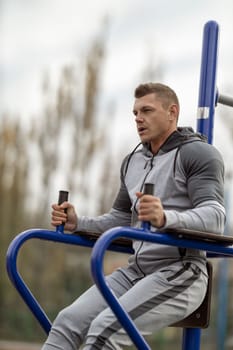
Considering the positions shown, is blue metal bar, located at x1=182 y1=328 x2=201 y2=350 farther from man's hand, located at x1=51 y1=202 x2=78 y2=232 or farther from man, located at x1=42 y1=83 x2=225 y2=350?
man's hand, located at x1=51 y1=202 x2=78 y2=232

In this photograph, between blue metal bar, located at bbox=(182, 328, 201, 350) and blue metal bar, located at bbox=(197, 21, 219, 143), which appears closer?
blue metal bar, located at bbox=(182, 328, 201, 350)

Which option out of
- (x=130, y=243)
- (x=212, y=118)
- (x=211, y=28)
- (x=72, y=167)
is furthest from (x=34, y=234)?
(x=72, y=167)

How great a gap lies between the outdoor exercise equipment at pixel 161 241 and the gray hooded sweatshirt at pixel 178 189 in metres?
0.05

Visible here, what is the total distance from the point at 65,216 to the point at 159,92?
58 cm

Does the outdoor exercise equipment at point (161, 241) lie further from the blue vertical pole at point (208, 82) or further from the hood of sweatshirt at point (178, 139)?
the hood of sweatshirt at point (178, 139)

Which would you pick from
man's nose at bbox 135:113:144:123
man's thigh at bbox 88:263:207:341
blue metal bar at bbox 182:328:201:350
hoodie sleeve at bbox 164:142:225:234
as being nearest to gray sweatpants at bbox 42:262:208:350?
man's thigh at bbox 88:263:207:341

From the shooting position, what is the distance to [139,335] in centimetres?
252

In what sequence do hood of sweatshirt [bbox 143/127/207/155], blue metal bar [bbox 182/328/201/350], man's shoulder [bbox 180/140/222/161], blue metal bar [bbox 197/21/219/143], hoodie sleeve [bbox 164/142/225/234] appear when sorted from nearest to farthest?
hoodie sleeve [bbox 164/142/225/234], man's shoulder [bbox 180/140/222/161], hood of sweatshirt [bbox 143/127/207/155], blue metal bar [bbox 182/328/201/350], blue metal bar [bbox 197/21/219/143]

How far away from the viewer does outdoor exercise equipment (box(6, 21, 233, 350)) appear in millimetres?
2477

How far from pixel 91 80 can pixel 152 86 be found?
544 inches

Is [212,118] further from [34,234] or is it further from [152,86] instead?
[34,234]

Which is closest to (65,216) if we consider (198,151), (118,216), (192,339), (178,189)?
(118,216)

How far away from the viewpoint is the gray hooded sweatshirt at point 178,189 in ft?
8.66

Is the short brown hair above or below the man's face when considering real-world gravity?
above
